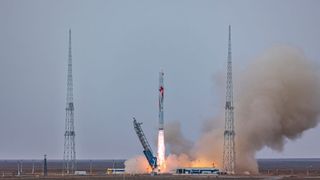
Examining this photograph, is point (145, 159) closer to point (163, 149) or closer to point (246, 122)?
point (163, 149)

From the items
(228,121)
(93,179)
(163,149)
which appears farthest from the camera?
(163,149)

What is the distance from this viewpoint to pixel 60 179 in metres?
81.3

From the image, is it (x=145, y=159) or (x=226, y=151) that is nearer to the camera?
(x=226, y=151)

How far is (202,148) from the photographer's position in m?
98.9

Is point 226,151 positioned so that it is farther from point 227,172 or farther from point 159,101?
point 159,101

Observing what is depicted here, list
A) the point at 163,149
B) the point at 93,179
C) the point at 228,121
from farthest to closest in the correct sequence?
1. the point at 163,149
2. the point at 228,121
3. the point at 93,179

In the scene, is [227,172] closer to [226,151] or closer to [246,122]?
[226,151]

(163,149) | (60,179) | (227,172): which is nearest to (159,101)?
(163,149)

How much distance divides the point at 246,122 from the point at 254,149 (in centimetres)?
375

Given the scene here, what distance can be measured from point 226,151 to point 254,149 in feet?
25.7

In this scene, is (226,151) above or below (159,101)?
below

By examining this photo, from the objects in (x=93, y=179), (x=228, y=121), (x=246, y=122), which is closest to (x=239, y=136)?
(x=246, y=122)

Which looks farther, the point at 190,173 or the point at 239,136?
the point at 239,136

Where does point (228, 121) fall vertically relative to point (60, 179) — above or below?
above
